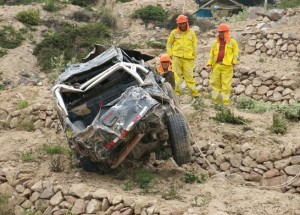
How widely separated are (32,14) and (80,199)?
51.2 feet

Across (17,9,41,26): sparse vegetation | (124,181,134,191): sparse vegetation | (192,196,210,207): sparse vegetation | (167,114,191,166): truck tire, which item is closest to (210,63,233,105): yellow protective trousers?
(167,114,191,166): truck tire

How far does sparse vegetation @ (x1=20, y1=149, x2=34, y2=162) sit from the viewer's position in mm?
9617

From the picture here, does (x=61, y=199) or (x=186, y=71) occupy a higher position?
(x=186, y=71)

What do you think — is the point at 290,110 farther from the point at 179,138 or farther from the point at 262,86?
the point at 179,138

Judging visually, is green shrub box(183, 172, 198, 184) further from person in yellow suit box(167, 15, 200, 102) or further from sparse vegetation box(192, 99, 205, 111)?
person in yellow suit box(167, 15, 200, 102)

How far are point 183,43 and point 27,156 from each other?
4.10 m

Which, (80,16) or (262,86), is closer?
(262,86)

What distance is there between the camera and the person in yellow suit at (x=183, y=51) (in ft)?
38.8

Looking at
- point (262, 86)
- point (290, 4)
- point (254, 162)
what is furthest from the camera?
point (290, 4)

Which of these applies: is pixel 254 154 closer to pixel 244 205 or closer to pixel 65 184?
pixel 244 205

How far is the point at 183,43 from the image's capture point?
1182 centimetres

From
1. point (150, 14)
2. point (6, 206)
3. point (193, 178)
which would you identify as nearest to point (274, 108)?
point (193, 178)

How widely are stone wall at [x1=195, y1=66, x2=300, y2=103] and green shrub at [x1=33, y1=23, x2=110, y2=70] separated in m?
5.80

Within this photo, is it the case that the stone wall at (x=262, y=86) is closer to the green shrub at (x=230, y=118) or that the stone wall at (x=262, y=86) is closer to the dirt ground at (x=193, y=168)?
the dirt ground at (x=193, y=168)
